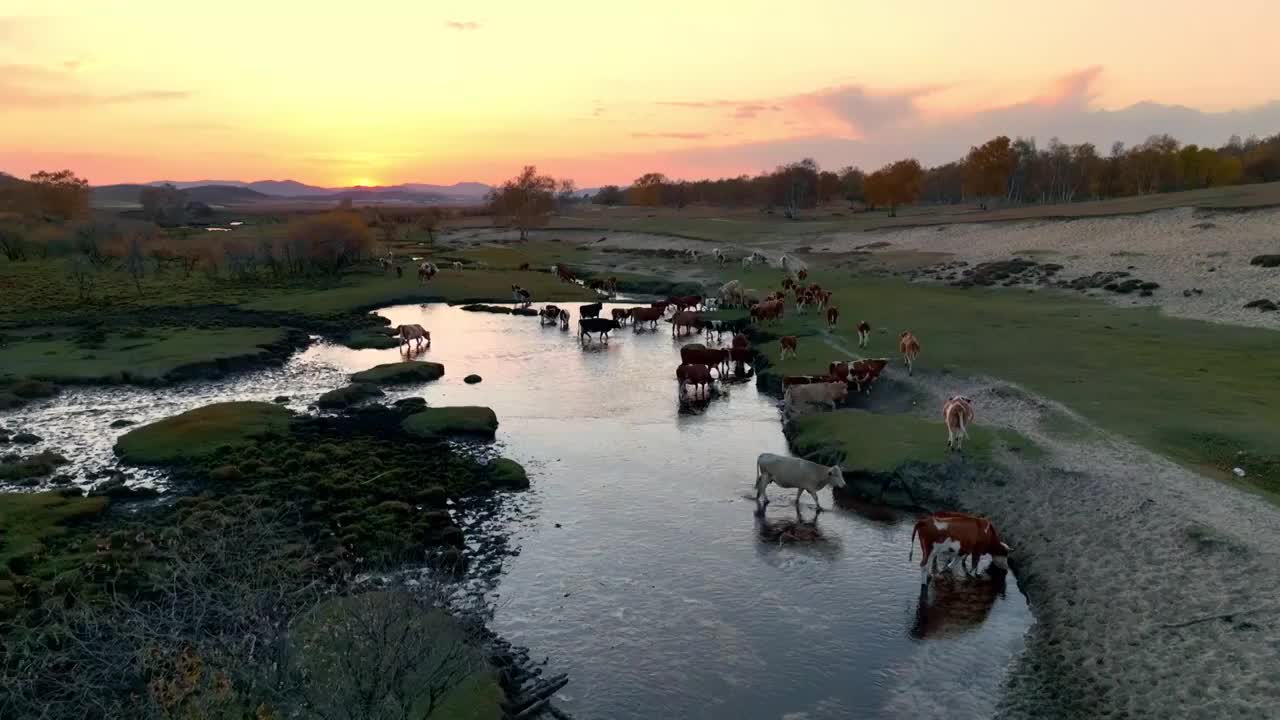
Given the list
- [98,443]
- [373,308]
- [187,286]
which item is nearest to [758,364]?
[98,443]

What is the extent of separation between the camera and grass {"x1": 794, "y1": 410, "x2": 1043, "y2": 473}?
79.2 ft

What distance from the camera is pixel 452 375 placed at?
4081 centimetres

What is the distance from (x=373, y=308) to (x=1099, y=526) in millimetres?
56369

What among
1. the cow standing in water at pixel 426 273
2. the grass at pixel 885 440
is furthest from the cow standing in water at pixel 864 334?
the cow standing in water at pixel 426 273

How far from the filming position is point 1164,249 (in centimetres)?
5831

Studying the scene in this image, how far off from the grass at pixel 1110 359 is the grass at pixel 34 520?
28.2 meters

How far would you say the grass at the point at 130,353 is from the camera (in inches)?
1545

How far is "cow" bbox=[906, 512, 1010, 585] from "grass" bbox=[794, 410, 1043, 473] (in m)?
5.26

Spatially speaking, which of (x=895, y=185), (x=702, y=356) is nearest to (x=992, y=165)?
(x=895, y=185)

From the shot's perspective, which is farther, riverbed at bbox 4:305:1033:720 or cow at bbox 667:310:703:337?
cow at bbox 667:310:703:337

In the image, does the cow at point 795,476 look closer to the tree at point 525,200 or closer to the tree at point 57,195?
the tree at point 525,200

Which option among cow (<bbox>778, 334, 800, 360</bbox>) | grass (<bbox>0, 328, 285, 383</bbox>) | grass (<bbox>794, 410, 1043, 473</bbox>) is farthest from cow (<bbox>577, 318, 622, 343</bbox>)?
grass (<bbox>794, 410, 1043, 473</bbox>)

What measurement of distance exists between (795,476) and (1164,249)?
50.7 m

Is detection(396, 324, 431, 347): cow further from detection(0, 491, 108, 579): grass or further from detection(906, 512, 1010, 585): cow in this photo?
detection(906, 512, 1010, 585): cow
